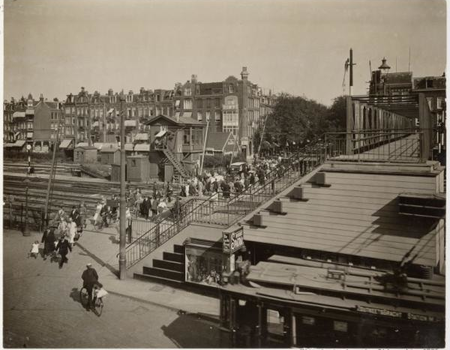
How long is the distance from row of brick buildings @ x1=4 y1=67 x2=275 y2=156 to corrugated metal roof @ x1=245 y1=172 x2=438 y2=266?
40.4 meters

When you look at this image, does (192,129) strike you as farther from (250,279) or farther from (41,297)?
(250,279)

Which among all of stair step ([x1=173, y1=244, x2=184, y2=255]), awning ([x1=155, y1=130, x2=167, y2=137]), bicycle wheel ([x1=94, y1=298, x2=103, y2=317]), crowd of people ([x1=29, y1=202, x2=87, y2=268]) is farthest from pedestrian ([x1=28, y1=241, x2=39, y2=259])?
awning ([x1=155, y1=130, x2=167, y2=137])

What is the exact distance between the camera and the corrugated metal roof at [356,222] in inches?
432

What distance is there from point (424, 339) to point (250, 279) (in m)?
3.77

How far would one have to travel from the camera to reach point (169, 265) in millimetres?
13906

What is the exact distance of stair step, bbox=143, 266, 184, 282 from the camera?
13531 millimetres

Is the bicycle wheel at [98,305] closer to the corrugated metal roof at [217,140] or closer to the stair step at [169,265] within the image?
the stair step at [169,265]

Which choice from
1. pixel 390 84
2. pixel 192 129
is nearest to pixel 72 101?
pixel 192 129

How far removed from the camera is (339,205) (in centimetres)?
1188

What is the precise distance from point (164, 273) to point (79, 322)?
10.8 ft

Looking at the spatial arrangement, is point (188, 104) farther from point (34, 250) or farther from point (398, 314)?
point (398, 314)

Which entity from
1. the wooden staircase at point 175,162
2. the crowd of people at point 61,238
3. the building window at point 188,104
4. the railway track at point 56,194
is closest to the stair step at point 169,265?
the crowd of people at point 61,238

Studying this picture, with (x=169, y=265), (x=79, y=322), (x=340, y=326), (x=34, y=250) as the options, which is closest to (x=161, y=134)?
(x=34, y=250)

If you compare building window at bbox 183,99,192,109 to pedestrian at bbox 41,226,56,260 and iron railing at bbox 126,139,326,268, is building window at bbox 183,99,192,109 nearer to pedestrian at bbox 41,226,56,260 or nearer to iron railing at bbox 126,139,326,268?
pedestrian at bbox 41,226,56,260
